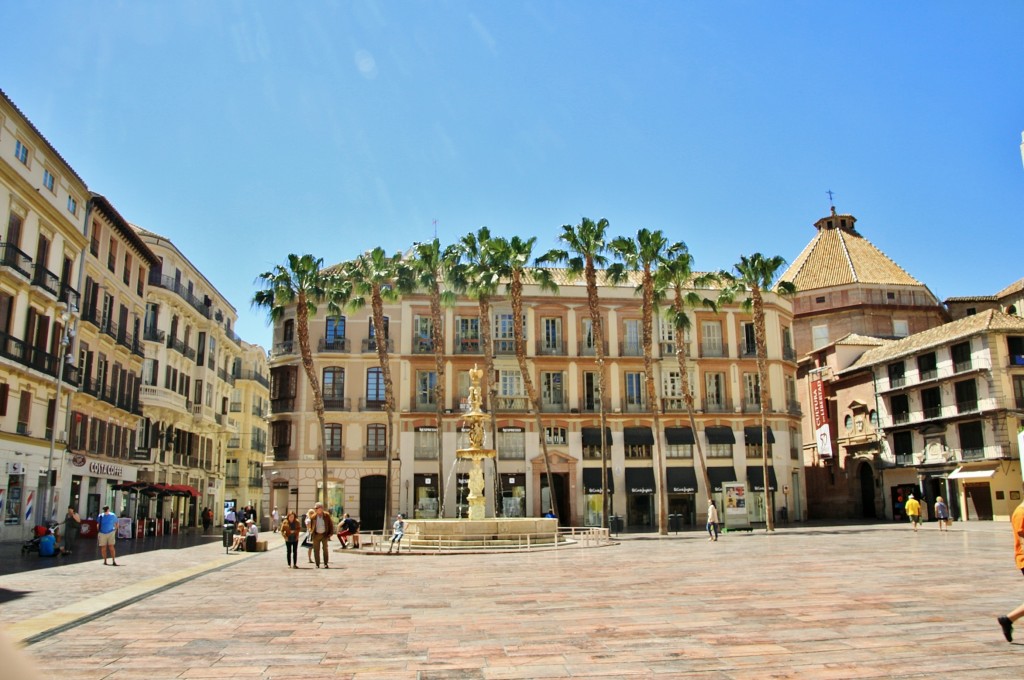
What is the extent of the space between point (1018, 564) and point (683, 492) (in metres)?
42.0

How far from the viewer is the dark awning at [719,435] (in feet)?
171

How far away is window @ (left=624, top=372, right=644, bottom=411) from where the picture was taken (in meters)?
52.7

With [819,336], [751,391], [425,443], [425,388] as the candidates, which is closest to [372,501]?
[425,443]

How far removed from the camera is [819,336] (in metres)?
68.8

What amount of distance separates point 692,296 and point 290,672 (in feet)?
136

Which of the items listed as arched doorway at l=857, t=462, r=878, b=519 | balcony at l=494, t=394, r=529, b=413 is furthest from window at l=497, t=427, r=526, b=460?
arched doorway at l=857, t=462, r=878, b=519

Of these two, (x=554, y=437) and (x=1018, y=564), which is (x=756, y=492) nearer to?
(x=554, y=437)

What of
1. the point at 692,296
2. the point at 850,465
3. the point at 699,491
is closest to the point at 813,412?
the point at 850,465

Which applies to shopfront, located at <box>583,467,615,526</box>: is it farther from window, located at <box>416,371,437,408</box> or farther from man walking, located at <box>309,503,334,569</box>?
man walking, located at <box>309,503,334,569</box>

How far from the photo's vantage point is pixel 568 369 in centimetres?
5284

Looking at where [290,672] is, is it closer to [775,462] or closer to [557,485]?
[557,485]

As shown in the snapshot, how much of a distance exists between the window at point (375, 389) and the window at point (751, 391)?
23.8 meters

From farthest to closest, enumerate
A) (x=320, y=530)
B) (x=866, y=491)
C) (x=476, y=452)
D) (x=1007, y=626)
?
(x=866, y=491), (x=476, y=452), (x=320, y=530), (x=1007, y=626)

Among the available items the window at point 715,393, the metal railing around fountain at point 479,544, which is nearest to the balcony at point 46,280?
the metal railing around fountain at point 479,544
